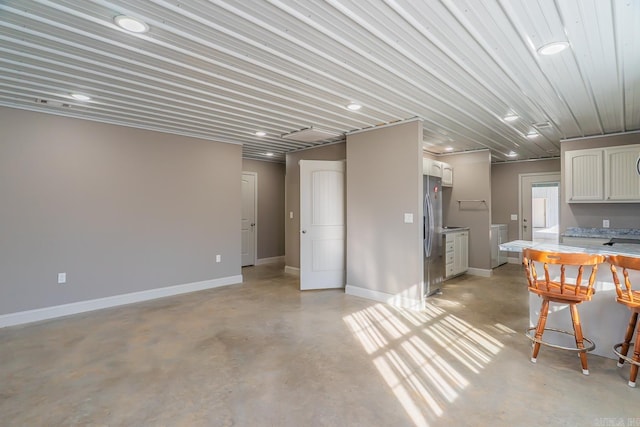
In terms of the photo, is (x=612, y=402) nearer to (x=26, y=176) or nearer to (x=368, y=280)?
(x=368, y=280)

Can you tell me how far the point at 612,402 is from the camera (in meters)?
2.14

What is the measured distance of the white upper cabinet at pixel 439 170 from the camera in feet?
16.9

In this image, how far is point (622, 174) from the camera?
441cm

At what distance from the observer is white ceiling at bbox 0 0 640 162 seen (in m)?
1.99

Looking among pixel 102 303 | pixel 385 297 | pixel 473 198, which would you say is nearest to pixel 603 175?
Answer: pixel 473 198

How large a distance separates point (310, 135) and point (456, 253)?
3.46 meters

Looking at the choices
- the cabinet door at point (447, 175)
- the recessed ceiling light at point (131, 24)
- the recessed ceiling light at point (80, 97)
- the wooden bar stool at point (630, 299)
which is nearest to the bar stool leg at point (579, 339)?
the wooden bar stool at point (630, 299)

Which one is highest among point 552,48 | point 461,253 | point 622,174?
point 552,48

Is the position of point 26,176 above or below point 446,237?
above

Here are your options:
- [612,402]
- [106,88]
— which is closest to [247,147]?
[106,88]

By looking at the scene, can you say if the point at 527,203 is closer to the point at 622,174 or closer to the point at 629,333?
the point at 622,174

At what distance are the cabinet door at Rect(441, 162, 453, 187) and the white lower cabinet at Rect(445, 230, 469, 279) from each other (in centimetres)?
100

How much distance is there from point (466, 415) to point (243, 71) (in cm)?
308

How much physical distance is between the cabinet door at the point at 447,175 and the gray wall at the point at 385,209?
222 centimetres
